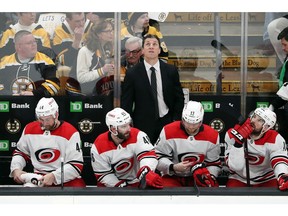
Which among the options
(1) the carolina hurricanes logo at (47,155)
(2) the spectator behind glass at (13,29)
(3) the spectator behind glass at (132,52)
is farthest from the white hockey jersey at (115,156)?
(2) the spectator behind glass at (13,29)

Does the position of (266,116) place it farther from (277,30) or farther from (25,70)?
(25,70)

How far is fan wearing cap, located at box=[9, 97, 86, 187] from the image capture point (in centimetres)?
1005

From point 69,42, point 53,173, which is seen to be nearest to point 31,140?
point 53,173

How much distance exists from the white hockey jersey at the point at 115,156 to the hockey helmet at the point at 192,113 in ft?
1.32

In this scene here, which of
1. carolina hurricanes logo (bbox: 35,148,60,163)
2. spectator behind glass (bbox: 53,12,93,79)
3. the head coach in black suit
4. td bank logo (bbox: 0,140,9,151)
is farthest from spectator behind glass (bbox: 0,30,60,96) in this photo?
carolina hurricanes logo (bbox: 35,148,60,163)

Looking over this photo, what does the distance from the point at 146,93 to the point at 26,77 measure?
48.5 inches

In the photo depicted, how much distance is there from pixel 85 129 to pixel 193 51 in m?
1.28

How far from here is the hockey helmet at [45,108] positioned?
396 inches

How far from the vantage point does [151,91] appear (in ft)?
35.1

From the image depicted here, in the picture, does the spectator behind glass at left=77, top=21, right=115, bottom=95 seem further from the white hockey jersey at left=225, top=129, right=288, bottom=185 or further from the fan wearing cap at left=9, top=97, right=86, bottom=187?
the white hockey jersey at left=225, top=129, right=288, bottom=185

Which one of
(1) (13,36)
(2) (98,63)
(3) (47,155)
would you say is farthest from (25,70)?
(3) (47,155)
